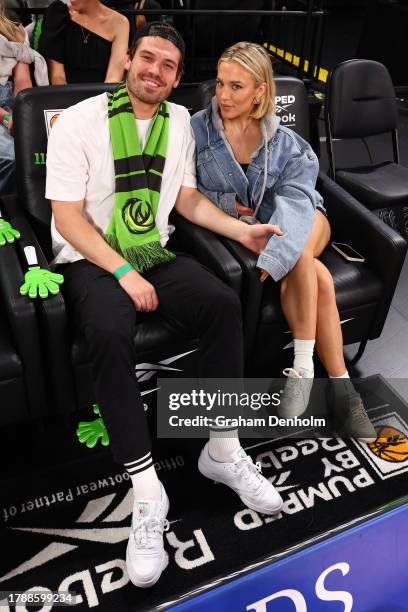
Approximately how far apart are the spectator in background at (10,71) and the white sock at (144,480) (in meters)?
1.37

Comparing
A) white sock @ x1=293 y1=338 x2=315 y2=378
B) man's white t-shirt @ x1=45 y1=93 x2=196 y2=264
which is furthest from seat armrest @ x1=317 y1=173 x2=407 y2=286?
man's white t-shirt @ x1=45 y1=93 x2=196 y2=264

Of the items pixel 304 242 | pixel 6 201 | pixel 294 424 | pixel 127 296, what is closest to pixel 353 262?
pixel 304 242

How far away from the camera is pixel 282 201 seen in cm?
208

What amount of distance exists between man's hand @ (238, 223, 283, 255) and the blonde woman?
59 millimetres

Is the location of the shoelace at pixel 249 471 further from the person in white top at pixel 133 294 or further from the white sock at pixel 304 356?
the white sock at pixel 304 356

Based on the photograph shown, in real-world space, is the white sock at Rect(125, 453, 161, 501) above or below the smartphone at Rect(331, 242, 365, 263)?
below

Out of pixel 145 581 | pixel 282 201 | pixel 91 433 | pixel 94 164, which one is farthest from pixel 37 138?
pixel 145 581

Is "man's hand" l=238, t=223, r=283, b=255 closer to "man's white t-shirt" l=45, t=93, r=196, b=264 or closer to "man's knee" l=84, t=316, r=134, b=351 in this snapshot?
"man's white t-shirt" l=45, t=93, r=196, b=264

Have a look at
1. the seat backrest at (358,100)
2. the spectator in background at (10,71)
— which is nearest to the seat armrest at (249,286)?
the spectator in background at (10,71)

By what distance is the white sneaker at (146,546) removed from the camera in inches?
63.1

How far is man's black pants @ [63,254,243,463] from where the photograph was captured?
165 cm

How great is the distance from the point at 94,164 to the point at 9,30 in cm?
112

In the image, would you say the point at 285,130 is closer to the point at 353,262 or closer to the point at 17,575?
the point at 353,262

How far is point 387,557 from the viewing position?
0.94 m
